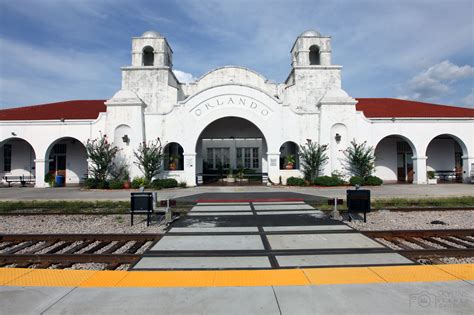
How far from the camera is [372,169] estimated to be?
63.0 ft

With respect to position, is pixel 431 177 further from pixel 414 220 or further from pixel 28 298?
pixel 28 298

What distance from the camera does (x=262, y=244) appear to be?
587 cm

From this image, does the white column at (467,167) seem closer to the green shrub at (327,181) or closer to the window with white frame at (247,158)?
the green shrub at (327,181)

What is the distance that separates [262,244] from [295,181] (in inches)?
520

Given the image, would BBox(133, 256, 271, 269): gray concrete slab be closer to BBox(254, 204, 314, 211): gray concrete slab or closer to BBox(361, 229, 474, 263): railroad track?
BBox(361, 229, 474, 263): railroad track

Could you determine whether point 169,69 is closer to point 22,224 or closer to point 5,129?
point 5,129

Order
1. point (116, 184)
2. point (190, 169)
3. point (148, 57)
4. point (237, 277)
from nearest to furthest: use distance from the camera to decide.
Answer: point (237, 277), point (116, 184), point (190, 169), point (148, 57)

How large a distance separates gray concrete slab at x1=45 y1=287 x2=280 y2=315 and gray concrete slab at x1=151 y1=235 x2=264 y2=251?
6.30 ft

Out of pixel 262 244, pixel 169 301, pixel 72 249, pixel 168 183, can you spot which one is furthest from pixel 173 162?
pixel 169 301

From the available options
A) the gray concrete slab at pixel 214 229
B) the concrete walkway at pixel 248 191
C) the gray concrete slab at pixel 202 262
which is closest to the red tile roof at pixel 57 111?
the concrete walkway at pixel 248 191

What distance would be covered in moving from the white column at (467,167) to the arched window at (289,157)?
13210mm

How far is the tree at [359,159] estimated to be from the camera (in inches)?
741

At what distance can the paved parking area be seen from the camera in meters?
4.78

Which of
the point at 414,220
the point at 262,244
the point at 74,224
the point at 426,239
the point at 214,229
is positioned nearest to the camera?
the point at 262,244
